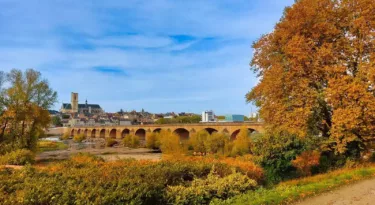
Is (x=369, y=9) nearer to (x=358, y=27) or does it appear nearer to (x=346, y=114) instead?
(x=358, y=27)

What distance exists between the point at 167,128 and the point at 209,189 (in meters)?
64.4

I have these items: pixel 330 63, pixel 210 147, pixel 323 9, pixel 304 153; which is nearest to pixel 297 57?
pixel 330 63

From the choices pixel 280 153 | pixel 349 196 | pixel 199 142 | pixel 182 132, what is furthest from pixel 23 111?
pixel 182 132

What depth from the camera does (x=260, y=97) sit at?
60.2 ft

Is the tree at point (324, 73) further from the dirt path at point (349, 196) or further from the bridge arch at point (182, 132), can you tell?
the bridge arch at point (182, 132)

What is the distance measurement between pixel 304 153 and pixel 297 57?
227 inches

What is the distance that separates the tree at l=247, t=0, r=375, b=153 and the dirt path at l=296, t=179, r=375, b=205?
424 centimetres

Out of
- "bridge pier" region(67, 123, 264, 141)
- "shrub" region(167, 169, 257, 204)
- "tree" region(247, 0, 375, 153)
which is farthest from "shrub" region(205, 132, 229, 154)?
"shrub" region(167, 169, 257, 204)

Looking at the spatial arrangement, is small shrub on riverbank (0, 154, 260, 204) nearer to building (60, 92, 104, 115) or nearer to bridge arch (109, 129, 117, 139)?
bridge arch (109, 129, 117, 139)

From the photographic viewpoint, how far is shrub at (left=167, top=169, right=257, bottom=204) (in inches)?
306

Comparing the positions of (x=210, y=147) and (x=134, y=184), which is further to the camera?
(x=210, y=147)

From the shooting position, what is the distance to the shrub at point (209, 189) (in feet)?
25.5

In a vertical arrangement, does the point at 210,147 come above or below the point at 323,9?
below

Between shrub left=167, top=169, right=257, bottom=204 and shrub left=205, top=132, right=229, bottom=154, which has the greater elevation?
shrub left=167, top=169, right=257, bottom=204
